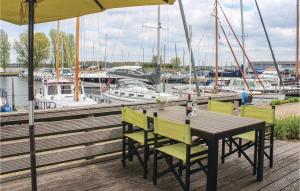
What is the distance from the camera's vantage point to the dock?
11.0 feet

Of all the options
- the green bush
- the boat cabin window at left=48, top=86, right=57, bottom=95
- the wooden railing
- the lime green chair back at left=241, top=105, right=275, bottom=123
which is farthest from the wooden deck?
the boat cabin window at left=48, top=86, right=57, bottom=95

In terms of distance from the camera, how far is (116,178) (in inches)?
139

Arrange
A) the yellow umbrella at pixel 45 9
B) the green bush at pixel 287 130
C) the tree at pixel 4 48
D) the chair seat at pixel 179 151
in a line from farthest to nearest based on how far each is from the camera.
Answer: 1. the tree at pixel 4 48
2. the green bush at pixel 287 130
3. the chair seat at pixel 179 151
4. the yellow umbrella at pixel 45 9

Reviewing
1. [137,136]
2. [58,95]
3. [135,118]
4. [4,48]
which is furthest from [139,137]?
[4,48]

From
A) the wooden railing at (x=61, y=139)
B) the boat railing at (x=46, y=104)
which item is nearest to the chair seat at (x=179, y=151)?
the wooden railing at (x=61, y=139)

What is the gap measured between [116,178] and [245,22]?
58.0 ft

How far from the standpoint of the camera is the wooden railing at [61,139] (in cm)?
342

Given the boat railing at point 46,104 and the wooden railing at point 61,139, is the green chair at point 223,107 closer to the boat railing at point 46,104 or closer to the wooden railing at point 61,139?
the wooden railing at point 61,139

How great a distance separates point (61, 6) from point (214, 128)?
2034 mm

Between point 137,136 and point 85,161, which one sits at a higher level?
point 137,136

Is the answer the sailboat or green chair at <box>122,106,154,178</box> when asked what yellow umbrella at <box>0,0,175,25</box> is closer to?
green chair at <box>122,106,154,178</box>

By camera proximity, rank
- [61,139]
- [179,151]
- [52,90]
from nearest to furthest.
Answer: [179,151]
[61,139]
[52,90]

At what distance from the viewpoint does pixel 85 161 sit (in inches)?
157

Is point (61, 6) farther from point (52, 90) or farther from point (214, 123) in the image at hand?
point (52, 90)
